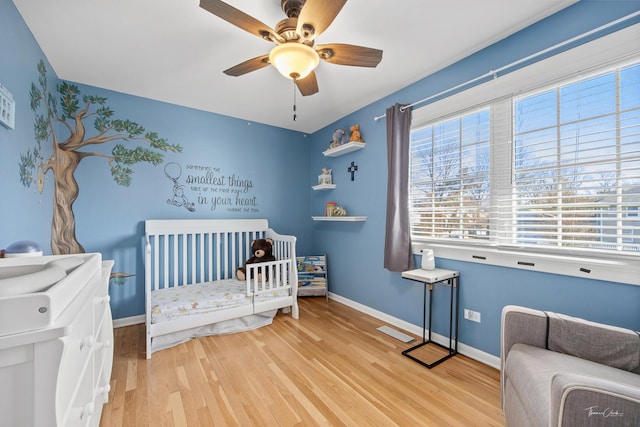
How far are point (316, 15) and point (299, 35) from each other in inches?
8.3

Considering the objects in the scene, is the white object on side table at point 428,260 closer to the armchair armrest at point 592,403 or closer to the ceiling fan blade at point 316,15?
the armchair armrest at point 592,403

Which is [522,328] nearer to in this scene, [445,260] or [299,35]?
[445,260]

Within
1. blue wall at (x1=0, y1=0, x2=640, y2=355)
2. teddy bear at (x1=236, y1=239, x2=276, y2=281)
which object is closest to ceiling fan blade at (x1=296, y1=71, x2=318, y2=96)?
blue wall at (x1=0, y1=0, x2=640, y2=355)

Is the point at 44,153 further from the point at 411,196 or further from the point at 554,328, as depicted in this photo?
the point at 554,328

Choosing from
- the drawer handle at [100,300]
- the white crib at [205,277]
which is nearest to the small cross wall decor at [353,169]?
the white crib at [205,277]

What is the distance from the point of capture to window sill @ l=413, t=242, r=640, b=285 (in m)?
1.46

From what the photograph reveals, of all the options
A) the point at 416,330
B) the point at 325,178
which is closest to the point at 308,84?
the point at 325,178

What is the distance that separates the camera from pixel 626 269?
144 centimetres

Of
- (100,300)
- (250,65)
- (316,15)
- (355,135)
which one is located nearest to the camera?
(100,300)

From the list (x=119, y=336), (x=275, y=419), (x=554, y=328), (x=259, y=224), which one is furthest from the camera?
(x=259, y=224)

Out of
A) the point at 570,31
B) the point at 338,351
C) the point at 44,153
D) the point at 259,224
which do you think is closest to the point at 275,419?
the point at 338,351

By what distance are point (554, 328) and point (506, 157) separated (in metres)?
1.15

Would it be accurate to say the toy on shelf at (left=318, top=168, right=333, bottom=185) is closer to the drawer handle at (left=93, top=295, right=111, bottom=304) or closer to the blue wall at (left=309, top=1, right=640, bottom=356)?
the blue wall at (left=309, top=1, right=640, bottom=356)

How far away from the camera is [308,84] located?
1987 mm
